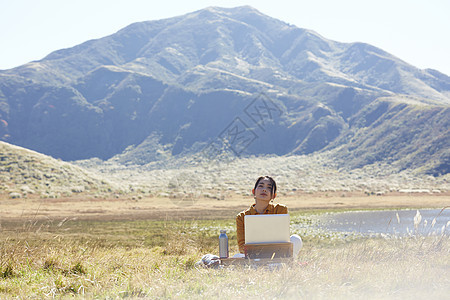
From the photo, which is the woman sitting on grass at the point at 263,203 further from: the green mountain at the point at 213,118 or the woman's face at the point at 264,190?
the green mountain at the point at 213,118

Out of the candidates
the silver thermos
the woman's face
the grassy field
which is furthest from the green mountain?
the silver thermos

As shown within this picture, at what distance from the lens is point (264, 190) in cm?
648

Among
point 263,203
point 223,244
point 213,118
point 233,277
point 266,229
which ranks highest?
point 213,118

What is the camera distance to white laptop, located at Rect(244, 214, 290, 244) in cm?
592

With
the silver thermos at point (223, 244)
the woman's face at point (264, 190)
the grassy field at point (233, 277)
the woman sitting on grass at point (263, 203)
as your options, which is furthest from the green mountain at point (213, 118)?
the silver thermos at point (223, 244)

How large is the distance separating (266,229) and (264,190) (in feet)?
2.25

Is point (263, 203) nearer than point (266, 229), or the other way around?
point (266, 229)

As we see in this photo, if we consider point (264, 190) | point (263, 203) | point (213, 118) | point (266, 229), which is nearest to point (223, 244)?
point (266, 229)

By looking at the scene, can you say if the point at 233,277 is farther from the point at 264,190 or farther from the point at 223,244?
the point at 264,190

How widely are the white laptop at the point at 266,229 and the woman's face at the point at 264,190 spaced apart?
59 cm

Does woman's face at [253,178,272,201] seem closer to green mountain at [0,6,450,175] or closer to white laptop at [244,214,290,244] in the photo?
white laptop at [244,214,290,244]

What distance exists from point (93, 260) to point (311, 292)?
143 inches

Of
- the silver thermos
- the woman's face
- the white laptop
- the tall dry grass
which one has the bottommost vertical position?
the tall dry grass

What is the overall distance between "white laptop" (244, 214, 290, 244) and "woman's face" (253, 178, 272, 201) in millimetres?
590
